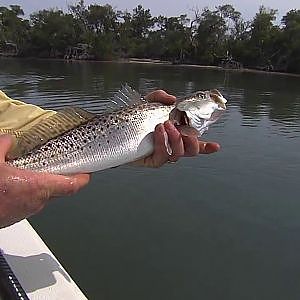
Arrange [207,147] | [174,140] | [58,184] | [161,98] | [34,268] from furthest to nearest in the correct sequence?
[34,268] → [207,147] → [161,98] → [174,140] → [58,184]

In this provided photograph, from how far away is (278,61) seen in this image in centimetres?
6781

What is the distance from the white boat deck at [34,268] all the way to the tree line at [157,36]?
65905 mm

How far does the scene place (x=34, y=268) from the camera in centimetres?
309

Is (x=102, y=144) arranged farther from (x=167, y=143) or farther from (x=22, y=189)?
(x=22, y=189)

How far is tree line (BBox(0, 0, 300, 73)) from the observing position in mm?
70438

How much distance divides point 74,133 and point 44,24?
91398 millimetres

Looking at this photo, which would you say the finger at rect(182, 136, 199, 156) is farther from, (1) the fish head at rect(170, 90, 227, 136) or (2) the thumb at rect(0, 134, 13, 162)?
(2) the thumb at rect(0, 134, 13, 162)

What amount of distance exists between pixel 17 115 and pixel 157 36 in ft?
275

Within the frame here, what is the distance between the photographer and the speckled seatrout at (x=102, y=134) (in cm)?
225

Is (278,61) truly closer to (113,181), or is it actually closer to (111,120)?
(113,181)

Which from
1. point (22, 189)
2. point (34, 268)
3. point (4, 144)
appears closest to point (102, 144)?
point (4, 144)

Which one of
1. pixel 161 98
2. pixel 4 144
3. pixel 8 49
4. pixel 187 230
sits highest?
Result: pixel 161 98

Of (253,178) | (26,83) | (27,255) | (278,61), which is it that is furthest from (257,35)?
(27,255)

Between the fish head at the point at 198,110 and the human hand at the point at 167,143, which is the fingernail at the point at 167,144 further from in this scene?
the fish head at the point at 198,110
